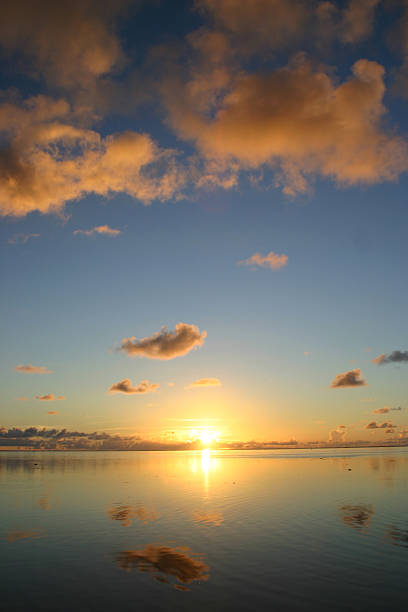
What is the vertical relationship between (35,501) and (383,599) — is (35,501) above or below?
below

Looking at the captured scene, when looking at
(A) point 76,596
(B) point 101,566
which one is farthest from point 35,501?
(A) point 76,596

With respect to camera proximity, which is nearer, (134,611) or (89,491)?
(134,611)

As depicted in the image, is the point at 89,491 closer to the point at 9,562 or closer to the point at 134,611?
the point at 9,562

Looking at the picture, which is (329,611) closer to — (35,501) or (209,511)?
(209,511)

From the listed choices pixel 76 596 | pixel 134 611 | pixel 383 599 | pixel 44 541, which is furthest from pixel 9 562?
pixel 383 599

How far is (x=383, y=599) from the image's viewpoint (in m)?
20.4

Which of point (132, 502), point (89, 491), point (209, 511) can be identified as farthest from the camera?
point (89, 491)

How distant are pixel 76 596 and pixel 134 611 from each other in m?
3.95

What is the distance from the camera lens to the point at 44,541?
Answer: 31594mm

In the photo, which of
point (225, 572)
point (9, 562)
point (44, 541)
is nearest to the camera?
point (225, 572)

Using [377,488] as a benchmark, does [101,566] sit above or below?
above

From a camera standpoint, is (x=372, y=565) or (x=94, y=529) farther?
(x=94, y=529)

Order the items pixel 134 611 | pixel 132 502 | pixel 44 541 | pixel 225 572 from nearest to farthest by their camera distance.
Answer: pixel 134 611 → pixel 225 572 → pixel 44 541 → pixel 132 502

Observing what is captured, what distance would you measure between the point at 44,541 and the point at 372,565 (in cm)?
2430
